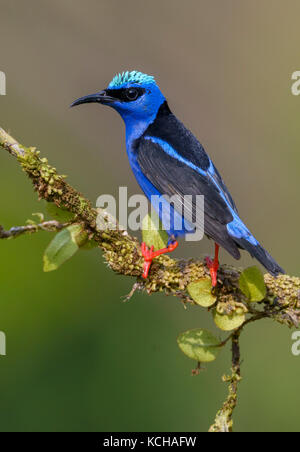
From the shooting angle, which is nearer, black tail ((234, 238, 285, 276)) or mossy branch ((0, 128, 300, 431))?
mossy branch ((0, 128, 300, 431))

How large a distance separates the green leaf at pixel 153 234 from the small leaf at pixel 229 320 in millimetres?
422

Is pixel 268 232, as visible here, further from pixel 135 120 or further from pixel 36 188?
pixel 36 188

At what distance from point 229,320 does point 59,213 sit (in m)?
0.74

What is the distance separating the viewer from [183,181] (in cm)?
350

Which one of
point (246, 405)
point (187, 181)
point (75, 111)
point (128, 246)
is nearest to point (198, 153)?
point (187, 181)

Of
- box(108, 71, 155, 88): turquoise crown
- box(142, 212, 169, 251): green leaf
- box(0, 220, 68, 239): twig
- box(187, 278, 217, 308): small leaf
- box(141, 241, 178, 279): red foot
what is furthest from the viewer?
box(108, 71, 155, 88): turquoise crown

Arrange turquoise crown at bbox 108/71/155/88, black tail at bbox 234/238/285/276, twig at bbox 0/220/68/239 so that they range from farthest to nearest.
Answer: turquoise crown at bbox 108/71/155/88 → black tail at bbox 234/238/285/276 → twig at bbox 0/220/68/239

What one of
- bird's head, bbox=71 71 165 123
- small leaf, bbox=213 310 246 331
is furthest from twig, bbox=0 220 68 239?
bird's head, bbox=71 71 165 123

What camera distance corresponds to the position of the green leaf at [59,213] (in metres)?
2.28

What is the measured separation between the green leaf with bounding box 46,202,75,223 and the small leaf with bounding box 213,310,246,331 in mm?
654

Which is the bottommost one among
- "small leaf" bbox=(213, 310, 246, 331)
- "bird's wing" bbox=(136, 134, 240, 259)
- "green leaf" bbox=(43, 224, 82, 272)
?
"small leaf" bbox=(213, 310, 246, 331)

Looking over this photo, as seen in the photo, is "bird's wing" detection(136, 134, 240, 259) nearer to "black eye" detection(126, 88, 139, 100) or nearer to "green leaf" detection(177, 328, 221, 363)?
"black eye" detection(126, 88, 139, 100)

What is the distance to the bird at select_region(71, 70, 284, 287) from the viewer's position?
315 centimetres

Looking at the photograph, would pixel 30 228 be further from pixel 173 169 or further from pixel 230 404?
pixel 173 169
